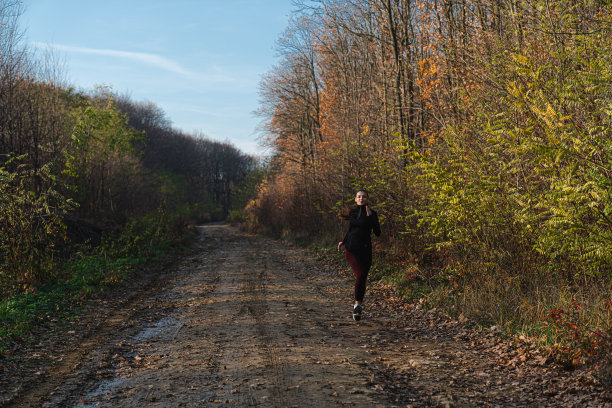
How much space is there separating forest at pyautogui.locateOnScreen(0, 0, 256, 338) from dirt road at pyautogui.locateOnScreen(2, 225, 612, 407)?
1.92 meters

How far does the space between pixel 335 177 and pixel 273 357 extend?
13015 mm

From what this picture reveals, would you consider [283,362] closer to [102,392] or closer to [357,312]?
[102,392]

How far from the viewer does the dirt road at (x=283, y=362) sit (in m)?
4.88

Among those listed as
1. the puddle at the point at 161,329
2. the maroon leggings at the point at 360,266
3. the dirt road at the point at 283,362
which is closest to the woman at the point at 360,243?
the maroon leggings at the point at 360,266

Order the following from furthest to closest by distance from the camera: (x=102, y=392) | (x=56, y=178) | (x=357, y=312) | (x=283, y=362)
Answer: (x=56, y=178) < (x=357, y=312) < (x=283, y=362) < (x=102, y=392)

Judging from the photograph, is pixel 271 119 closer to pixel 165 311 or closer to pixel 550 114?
pixel 165 311

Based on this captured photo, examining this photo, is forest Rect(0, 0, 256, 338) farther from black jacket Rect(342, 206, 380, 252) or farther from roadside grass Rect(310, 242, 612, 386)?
roadside grass Rect(310, 242, 612, 386)

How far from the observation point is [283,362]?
235 inches

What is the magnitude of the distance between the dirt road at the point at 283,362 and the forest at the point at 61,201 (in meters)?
1.92

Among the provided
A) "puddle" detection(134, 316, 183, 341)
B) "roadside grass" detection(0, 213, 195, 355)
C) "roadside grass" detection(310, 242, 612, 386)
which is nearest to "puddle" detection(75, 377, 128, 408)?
"puddle" detection(134, 316, 183, 341)

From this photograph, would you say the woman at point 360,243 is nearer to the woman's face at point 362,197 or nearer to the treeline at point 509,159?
the woman's face at point 362,197

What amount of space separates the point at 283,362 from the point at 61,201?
8.68 metres

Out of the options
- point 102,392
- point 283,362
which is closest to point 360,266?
point 283,362

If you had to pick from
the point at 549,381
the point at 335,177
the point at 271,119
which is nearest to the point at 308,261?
the point at 335,177
